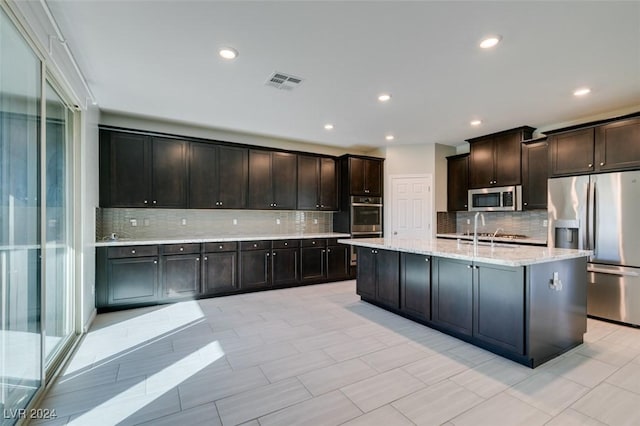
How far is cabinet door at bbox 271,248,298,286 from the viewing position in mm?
5188

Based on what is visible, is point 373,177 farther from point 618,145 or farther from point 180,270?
point 180,270

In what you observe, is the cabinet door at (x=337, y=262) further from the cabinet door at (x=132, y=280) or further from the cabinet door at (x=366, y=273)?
the cabinet door at (x=132, y=280)

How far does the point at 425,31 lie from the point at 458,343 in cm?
288

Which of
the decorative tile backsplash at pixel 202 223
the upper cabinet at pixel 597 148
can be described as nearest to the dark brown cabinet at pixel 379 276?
the decorative tile backsplash at pixel 202 223

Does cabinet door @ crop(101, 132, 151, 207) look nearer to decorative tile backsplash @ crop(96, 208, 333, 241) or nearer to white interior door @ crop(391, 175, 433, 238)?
decorative tile backsplash @ crop(96, 208, 333, 241)

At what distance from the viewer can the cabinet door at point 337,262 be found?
18.9 ft

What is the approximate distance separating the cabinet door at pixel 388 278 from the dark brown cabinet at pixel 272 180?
2.30m

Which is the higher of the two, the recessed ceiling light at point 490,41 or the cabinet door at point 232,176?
the recessed ceiling light at point 490,41

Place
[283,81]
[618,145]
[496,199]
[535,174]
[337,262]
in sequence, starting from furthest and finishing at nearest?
[337,262]
[496,199]
[535,174]
[618,145]
[283,81]

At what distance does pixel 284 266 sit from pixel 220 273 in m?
1.10

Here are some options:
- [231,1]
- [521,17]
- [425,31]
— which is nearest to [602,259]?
[521,17]

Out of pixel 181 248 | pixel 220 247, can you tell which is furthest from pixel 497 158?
pixel 181 248

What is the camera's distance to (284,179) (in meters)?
5.63

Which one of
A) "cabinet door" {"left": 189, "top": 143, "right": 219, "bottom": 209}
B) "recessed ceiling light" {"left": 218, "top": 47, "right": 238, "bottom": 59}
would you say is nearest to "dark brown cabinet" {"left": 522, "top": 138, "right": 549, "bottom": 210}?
"recessed ceiling light" {"left": 218, "top": 47, "right": 238, "bottom": 59}
